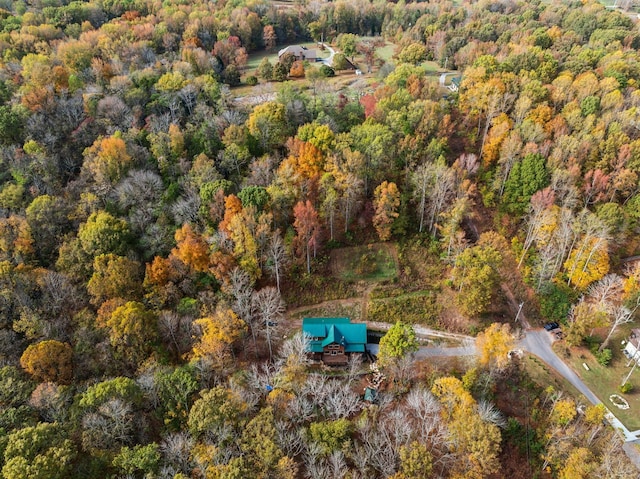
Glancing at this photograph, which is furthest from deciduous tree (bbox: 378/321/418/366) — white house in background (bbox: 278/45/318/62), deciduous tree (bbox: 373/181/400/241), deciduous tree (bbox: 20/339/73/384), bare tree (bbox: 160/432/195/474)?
white house in background (bbox: 278/45/318/62)

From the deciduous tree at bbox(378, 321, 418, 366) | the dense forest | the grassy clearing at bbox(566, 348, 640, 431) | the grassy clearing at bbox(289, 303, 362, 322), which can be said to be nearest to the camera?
the dense forest

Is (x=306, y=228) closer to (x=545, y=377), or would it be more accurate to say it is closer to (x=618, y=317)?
(x=545, y=377)

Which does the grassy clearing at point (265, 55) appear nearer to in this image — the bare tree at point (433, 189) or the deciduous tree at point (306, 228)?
the bare tree at point (433, 189)

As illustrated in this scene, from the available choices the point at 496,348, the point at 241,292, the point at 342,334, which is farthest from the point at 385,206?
the point at 496,348

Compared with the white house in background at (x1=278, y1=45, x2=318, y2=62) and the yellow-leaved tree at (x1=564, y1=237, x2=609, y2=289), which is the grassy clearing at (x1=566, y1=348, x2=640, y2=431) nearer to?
the yellow-leaved tree at (x1=564, y1=237, x2=609, y2=289)

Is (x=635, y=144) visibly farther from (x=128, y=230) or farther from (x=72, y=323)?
(x=72, y=323)

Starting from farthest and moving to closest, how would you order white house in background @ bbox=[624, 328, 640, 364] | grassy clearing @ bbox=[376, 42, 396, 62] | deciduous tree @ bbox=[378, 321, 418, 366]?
1. grassy clearing @ bbox=[376, 42, 396, 62]
2. white house in background @ bbox=[624, 328, 640, 364]
3. deciduous tree @ bbox=[378, 321, 418, 366]
